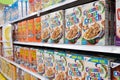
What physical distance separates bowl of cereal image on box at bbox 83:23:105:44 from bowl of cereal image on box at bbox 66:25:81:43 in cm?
9

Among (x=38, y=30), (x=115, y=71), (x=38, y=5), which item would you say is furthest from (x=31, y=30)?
(x=115, y=71)

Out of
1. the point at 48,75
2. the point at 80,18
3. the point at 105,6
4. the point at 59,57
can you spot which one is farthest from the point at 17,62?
the point at 105,6

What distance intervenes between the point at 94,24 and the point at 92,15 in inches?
2.3

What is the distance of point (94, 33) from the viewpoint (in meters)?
1.11

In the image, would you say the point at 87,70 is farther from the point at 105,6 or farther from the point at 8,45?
the point at 8,45

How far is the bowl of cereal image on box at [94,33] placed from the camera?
107 centimetres

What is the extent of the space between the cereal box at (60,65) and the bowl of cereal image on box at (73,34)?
15 centimetres

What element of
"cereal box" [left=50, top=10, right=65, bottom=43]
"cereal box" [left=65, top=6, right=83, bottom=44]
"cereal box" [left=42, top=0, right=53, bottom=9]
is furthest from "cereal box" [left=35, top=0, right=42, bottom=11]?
"cereal box" [left=65, top=6, right=83, bottom=44]

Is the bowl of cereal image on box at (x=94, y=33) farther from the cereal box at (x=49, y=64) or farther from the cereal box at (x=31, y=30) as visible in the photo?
the cereal box at (x=31, y=30)

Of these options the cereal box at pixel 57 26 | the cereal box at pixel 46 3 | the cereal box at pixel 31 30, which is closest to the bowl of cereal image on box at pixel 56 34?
the cereal box at pixel 57 26

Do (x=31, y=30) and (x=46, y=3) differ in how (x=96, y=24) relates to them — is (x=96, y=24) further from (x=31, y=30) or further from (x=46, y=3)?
(x=31, y=30)

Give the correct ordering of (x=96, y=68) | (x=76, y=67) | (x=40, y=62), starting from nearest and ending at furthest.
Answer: (x=96, y=68)
(x=76, y=67)
(x=40, y=62)

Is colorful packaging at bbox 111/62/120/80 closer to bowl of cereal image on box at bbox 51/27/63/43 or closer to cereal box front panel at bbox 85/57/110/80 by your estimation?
cereal box front panel at bbox 85/57/110/80

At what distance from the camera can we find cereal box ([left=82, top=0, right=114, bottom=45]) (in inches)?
40.9
